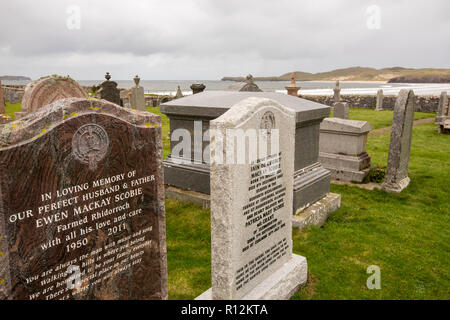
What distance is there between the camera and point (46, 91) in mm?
7383

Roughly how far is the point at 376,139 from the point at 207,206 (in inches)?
373

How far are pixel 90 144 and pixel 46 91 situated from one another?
5.78 metres

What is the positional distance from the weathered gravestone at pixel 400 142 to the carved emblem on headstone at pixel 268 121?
15.0 feet

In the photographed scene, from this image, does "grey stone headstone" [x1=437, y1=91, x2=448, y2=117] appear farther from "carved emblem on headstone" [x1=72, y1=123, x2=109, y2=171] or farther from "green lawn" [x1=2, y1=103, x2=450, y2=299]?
"carved emblem on headstone" [x1=72, y1=123, x2=109, y2=171]

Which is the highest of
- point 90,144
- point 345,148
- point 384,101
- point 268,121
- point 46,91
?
point 46,91

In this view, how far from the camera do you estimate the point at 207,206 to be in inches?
234

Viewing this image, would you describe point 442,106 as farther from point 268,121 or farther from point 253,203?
point 253,203

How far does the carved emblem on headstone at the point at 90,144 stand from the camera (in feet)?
8.32

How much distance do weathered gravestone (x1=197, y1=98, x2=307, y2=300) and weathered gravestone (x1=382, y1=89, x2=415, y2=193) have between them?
4190mm

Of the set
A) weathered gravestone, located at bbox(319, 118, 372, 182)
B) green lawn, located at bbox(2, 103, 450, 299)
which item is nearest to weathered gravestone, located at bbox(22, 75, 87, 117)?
green lawn, located at bbox(2, 103, 450, 299)

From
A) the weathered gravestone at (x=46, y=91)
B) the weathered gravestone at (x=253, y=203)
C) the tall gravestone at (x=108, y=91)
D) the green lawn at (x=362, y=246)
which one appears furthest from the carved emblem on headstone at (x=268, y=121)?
the tall gravestone at (x=108, y=91)

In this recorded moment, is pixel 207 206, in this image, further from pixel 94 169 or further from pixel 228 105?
pixel 94 169

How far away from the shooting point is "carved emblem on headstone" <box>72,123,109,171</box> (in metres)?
2.54

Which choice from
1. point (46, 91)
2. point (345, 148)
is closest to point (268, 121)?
point (345, 148)
